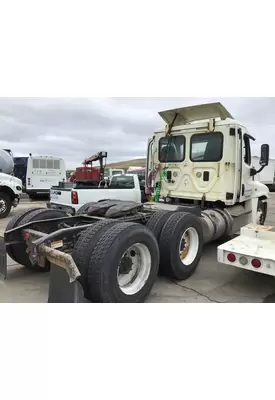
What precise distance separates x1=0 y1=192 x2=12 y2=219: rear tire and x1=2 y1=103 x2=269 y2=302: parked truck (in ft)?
20.0

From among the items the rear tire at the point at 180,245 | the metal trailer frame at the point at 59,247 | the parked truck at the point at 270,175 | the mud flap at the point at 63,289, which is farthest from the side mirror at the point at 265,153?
the parked truck at the point at 270,175

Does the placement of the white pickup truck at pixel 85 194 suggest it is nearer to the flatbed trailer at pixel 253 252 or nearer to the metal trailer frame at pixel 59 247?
the metal trailer frame at pixel 59 247

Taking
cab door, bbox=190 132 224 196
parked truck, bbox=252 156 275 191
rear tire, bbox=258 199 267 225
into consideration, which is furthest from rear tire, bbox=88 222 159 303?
parked truck, bbox=252 156 275 191

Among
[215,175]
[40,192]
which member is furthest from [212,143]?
[40,192]

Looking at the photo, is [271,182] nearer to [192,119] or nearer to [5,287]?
[192,119]

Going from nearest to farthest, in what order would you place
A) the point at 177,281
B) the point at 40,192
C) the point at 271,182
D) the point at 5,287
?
the point at 5,287
the point at 177,281
the point at 40,192
the point at 271,182

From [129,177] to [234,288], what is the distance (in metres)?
6.21

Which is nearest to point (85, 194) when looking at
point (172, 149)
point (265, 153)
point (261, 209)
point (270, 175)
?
point (172, 149)

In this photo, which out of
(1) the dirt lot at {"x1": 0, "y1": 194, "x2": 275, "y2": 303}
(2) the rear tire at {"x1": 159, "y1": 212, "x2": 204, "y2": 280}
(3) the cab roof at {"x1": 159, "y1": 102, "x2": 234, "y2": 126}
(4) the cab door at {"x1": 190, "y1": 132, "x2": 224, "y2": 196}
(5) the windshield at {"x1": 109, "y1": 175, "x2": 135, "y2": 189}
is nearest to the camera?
(1) the dirt lot at {"x1": 0, "y1": 194, "x2": 275, "y2": 303}

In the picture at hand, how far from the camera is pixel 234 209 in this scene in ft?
21.0

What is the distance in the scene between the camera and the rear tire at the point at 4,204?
10289 millimetres

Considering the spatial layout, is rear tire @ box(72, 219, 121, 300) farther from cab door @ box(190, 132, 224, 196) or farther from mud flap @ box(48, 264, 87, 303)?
cab door @ box(190, 132, 224, 196)

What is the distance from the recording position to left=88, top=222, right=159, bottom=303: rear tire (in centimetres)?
306

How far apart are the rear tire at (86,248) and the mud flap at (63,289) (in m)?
0.23
